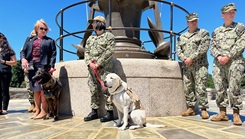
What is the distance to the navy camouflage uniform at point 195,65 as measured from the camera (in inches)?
161

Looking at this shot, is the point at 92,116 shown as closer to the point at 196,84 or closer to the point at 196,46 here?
the point at 196,84

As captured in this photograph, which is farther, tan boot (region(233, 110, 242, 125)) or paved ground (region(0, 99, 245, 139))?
tan boot (region(233, 110, 242, 125))

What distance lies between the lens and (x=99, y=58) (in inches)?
147

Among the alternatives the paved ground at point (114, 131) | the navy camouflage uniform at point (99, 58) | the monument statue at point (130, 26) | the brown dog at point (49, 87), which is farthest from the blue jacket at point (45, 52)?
the paved ground at point (114, 131)

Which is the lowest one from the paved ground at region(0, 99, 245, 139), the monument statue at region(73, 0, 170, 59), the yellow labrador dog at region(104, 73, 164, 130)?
the paved ground at region(0, 99, 245, 139)

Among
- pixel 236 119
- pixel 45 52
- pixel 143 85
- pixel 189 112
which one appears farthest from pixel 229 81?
pixel 45 52

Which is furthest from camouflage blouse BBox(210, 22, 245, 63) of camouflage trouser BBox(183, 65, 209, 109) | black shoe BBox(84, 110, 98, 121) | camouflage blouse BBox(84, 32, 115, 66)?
black shoe BBox(84, 110, 98, 121)

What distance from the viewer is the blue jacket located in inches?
163

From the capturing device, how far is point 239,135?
2.79 meters

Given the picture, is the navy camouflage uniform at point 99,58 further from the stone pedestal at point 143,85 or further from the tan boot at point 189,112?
the tan boot at point 189,112

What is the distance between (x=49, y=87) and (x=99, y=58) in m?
1.01

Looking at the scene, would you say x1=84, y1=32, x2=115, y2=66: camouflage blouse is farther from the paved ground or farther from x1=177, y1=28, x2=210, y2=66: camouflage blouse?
x1=177, y1=28, x2=210, y2=66: camouflage blouse

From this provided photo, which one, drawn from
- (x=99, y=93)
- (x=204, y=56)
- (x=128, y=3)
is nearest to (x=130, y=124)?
(x=99, y=93)

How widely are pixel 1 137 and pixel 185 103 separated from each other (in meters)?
3.32
